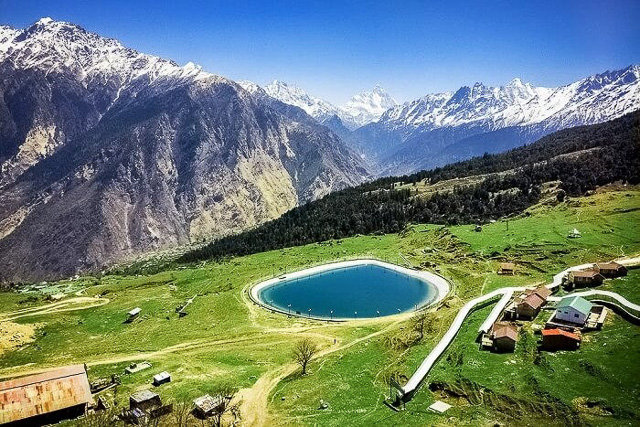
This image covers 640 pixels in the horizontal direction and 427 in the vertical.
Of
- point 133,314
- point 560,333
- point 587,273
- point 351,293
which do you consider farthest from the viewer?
point 351,293

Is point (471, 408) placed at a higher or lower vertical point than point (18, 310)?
lower

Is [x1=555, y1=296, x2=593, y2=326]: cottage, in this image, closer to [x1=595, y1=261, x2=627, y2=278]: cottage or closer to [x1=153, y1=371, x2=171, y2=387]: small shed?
[x1=595, y1=261, x2=627, y2=278]: cottage

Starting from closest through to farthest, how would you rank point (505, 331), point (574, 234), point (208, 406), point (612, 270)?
1. point (208, 406)
2. point (505, 331)
3. point (612, 270)
4. point (574, 234)

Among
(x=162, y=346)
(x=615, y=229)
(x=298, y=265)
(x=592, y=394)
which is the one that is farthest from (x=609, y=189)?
(x=162, y=346)

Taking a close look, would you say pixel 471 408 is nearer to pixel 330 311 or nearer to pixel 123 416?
pixel 123 416

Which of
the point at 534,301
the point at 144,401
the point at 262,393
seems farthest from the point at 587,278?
the point at 144,401

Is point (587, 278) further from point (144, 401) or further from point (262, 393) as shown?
point (144, 401)
